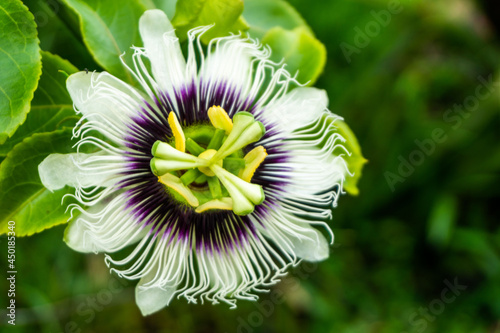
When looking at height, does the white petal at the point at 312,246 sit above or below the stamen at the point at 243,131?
below

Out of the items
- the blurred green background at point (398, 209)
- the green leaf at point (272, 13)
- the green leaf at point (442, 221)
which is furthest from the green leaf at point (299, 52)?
the green leaf at point (442, 221)

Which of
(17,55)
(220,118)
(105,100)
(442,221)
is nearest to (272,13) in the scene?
(220,118)

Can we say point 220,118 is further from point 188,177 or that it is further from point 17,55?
point 17,55

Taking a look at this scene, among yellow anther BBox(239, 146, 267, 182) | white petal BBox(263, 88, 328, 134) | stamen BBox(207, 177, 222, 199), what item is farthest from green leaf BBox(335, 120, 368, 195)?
stamen BBox(207, 177, 222, 199)

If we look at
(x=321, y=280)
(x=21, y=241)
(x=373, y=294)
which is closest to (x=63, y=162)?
(x=21, y=241)

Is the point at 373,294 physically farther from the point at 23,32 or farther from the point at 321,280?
the point at 23,32

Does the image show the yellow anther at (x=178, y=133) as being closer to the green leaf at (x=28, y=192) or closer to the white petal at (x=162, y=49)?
the white petal at (x=162, y=49)

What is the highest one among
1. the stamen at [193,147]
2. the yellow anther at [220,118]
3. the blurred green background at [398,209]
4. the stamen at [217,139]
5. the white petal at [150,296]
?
the yellow anther at [220,118]
